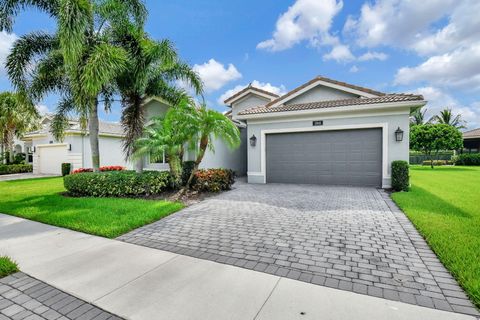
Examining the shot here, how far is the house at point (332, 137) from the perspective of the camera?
995 cm

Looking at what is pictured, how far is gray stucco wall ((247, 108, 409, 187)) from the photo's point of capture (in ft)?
32.1

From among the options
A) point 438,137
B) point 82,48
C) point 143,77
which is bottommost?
point 438,137

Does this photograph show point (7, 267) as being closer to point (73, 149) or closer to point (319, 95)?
point (319, 95)

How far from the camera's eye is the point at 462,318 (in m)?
2.35

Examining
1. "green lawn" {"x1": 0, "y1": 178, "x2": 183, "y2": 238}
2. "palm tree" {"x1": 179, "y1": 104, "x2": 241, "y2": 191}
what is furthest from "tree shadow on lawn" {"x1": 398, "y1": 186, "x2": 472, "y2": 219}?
"green lawn" {"x1": 0, "y1": 178, "x2": 183, "y2": 238}

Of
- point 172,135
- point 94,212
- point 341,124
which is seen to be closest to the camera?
point 94,212

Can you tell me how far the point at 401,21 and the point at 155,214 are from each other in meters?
13.2

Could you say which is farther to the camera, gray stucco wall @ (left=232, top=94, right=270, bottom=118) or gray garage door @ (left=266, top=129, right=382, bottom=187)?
gray stucco wall @ (left=232, top=94, right=270, bottom=118)

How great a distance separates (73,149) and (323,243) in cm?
2054

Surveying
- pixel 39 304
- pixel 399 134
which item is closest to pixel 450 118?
pixel 399 134

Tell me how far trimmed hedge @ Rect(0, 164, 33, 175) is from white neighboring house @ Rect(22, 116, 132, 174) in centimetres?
172

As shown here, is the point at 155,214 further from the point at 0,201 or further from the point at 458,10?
the point at 458,10

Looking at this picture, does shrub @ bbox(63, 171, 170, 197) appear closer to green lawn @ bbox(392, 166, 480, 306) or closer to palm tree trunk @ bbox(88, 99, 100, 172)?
palm tree trunk @ bbox(88, 99, 100, 172)

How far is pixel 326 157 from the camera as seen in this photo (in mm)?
11078
